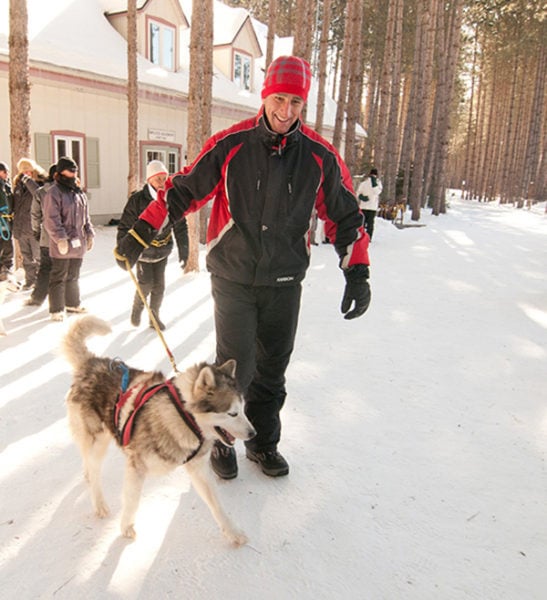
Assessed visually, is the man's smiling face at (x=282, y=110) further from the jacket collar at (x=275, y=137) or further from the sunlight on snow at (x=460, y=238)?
the sunlight on snow at (x=460, y=238)

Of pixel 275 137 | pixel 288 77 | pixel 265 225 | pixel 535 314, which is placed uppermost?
pixel 288 77

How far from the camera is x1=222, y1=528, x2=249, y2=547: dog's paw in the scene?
2.45m

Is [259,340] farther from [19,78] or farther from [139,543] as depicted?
[19,78]

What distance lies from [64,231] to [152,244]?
1.20 meters

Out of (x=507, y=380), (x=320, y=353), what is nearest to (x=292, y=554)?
(x=320, y=353)

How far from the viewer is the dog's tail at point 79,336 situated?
2729 millimetres

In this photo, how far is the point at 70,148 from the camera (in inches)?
524

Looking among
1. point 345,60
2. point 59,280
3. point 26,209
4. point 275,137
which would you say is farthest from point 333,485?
point 345,60

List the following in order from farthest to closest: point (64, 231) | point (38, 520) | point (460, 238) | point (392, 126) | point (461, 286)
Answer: point (392, 126)
point (460, 238)
point (461, 286)
point (64, 231)
point (38, 520)

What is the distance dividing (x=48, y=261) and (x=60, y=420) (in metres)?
3.33

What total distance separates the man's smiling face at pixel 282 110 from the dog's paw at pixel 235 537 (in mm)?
2305

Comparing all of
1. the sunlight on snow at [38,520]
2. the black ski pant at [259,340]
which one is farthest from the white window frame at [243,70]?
the sunlight on snow at [38,520]

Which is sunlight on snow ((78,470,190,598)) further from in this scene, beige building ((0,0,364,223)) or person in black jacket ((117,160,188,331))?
beige building ((0,0,364,223))

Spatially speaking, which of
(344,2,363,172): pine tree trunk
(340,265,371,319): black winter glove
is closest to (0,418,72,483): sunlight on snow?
(340,265,371,319): black winter glove
